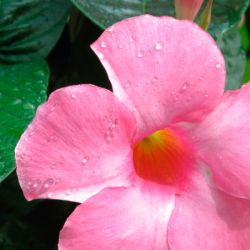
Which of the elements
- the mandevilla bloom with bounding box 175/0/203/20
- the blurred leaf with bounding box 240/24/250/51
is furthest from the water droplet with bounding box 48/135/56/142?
the blurred leaf with bounding box 240/24/250/51

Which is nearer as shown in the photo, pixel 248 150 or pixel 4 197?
pixel 248 150

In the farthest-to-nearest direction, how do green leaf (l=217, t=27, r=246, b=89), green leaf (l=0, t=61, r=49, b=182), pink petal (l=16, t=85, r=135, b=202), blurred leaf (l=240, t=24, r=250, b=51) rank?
blurred leaf (l=240, t=24, r=250, b=51), green leaf (l=217, t=27, r=246, b=89), green leaf (l=0, t=61, r=49, b=182), pink petal (l=16, t=85, r=135, b=202)

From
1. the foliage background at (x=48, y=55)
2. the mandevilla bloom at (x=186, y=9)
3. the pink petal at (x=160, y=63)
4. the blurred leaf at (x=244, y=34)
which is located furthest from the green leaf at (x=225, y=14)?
the blurred leaf at (x=244, y=34)

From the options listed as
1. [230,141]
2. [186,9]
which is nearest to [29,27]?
[186,9]

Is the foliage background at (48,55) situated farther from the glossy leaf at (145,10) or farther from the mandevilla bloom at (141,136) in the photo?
the mandevilla bloom at (141,136)

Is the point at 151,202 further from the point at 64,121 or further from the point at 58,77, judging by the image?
the point at 58,77

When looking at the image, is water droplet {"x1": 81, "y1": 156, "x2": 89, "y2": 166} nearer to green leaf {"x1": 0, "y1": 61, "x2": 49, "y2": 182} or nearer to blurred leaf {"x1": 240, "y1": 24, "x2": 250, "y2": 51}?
green leaf {"x1": 0, "y1": 61, "x2": 49, "y2": 182}

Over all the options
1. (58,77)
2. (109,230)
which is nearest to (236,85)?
(58,77)
